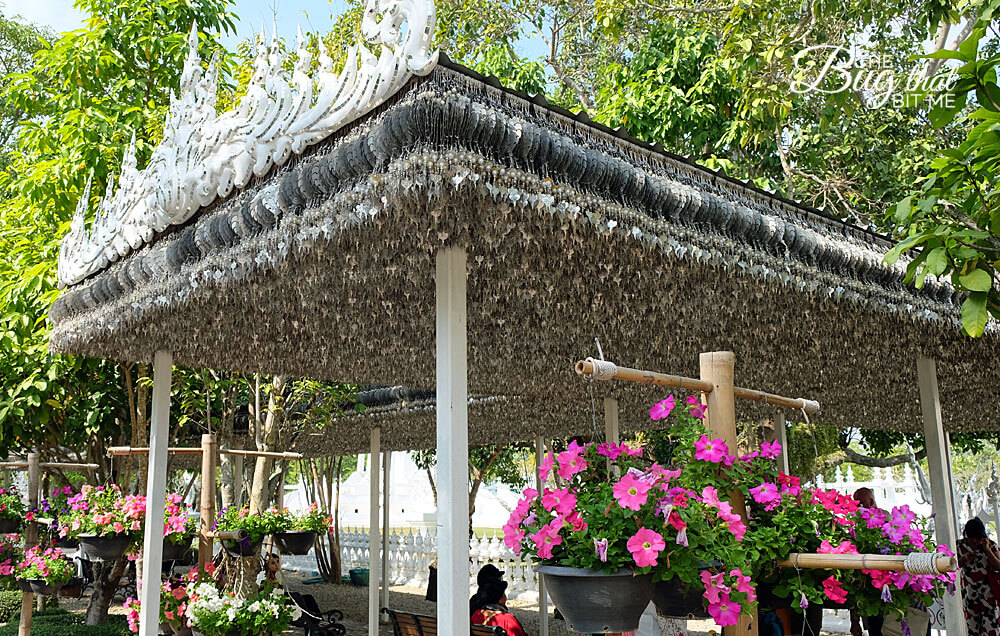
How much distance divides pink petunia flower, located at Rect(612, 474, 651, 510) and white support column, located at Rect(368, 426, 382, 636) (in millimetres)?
5815

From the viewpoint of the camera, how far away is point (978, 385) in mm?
7312

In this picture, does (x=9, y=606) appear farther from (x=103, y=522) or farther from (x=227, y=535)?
(x=227, y=535)

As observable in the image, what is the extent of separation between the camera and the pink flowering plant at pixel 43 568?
6.63 meters

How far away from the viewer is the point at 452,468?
9.05 ft

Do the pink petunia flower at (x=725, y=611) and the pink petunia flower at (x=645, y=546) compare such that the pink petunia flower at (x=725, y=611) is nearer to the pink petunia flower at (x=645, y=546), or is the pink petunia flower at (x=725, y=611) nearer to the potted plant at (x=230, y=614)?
the pink petunia flower at (x=645, y=546)

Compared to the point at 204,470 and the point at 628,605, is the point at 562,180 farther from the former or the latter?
the point at 204,470

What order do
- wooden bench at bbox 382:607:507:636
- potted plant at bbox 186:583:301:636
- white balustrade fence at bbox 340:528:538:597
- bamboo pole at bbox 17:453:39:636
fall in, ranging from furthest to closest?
white balustrade fence at bbox 340:528:538:597 < bamboo pole at bbox 17:453:39:636 < wooden bench at bbox 382:607:507:636 < potted plant at bbox 186:583:301:636

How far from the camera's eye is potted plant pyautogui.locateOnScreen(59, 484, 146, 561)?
5.55 metres

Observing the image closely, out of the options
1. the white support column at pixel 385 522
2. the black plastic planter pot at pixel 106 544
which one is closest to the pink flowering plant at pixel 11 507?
the black plastic planter pot at pixel 106 544

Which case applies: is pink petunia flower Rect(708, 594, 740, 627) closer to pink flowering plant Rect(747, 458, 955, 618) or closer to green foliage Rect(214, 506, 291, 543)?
pink flowering plant Rect(747, 458, 955, 618)

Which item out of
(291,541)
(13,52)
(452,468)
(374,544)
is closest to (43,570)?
(291,541)

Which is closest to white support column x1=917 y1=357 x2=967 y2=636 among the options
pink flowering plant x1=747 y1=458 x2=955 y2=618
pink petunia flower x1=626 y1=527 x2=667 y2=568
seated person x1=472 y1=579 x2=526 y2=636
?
seated person x1=472 y1=579 x2=526 y2=636

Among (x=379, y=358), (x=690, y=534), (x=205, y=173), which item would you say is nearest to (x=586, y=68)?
(x=379, y=358)

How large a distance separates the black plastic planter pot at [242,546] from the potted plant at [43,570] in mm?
1593
